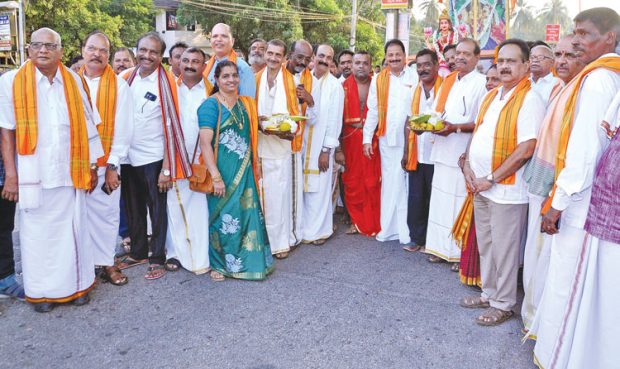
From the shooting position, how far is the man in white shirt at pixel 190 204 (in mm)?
4504

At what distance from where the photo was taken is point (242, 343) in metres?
3.31

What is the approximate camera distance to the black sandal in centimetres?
457

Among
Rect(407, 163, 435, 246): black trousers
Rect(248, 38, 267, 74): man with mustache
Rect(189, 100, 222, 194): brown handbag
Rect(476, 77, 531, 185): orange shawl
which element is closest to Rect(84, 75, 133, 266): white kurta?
Rect(189, 100, 222, 194): brown handbag

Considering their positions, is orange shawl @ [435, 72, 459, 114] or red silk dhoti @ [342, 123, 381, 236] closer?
orange shawl @ [435, 72, 459, 114]

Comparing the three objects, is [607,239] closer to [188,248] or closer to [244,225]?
[244,225]

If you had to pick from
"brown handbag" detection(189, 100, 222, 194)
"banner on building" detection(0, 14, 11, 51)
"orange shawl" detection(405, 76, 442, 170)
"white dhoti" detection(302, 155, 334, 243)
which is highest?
"banner on building" detection(0, 14, 11, 51)

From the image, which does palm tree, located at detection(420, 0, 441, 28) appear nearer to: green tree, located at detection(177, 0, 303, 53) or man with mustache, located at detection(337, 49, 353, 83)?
green tree, located at detection(177, 0, 303, 53)

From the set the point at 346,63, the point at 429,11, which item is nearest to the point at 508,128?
the point at 346,63

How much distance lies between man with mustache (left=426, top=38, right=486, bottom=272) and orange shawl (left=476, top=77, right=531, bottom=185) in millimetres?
804

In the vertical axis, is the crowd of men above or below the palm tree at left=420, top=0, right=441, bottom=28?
below

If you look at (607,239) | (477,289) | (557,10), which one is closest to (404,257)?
(477,289)

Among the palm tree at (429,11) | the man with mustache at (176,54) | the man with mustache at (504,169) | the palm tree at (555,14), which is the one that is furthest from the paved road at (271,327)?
the palm tree at (555,14)

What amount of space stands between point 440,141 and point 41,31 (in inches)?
131

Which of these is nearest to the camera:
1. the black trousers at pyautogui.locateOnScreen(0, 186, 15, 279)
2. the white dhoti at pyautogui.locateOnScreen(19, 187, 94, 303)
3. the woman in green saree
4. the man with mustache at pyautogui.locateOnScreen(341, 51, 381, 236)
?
the white dhoti at pyautogui.locateOnScreen(19, 187, 94, 303)
